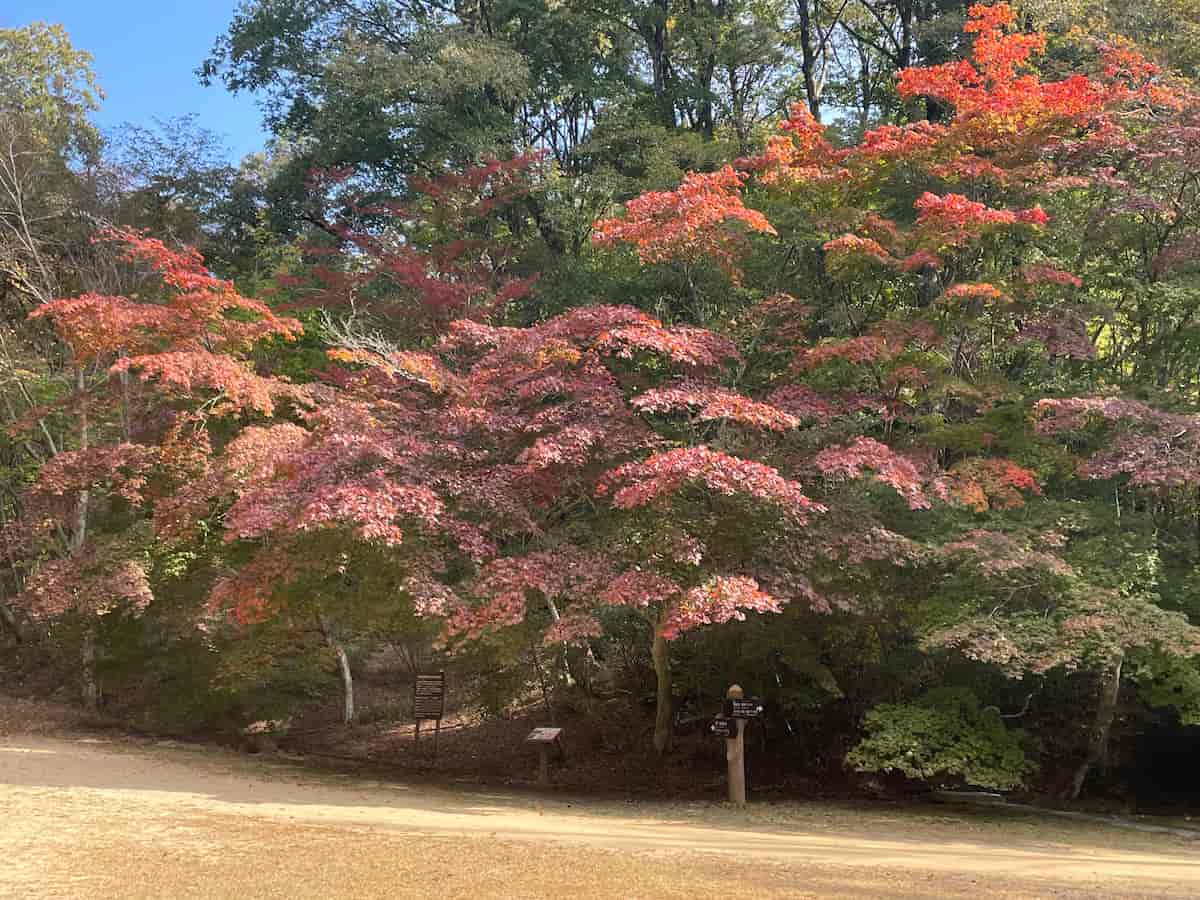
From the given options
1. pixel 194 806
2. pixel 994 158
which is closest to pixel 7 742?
pixel 194 806

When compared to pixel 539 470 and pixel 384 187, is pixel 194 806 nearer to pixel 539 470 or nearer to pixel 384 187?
pixel 539 470

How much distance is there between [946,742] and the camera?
8.40m

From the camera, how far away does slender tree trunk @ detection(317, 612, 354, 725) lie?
1223 centimetres

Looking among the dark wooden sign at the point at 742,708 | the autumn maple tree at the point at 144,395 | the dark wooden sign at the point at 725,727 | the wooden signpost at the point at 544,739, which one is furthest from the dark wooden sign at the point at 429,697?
the dark wooden sign at the point at 742,708

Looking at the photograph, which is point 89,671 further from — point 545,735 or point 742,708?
point 742,708

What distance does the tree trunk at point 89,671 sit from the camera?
1273 cm

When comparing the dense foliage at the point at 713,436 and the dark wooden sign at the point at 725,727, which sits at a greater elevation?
the dense foliage at the point at 713,436

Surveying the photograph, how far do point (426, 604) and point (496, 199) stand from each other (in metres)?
8.54

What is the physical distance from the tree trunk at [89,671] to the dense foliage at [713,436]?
0.29 feet

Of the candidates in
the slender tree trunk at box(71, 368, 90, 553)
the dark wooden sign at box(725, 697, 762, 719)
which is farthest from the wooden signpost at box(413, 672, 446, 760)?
the slender tree trunk at box(71, 368, 90, 553)

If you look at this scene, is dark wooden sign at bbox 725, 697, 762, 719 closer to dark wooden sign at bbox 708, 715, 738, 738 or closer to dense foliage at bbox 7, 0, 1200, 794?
dark wooden sign at bbox 708, 715, 738, 738

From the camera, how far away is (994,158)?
10.1 metres

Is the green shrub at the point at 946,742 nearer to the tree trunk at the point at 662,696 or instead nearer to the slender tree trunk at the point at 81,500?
the tree trunk at the point at 662,696

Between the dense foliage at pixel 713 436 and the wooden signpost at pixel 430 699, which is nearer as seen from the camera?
the dense foliage at pixel 713 436
